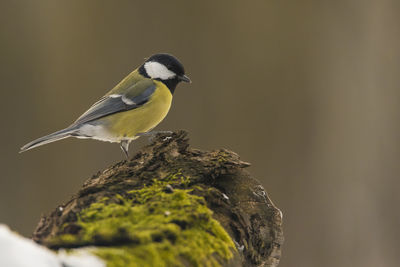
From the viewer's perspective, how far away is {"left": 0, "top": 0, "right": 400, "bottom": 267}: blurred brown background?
3.16m

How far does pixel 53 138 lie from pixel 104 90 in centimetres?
141

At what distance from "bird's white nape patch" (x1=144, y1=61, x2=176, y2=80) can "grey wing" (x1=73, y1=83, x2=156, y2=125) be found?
0.24ft

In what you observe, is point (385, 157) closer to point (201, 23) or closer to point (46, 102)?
point (201, 23)

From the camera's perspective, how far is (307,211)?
324cm

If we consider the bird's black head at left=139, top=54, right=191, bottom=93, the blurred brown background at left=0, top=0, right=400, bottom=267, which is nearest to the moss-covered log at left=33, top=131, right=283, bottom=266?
the bird's black head at left=139, top=54, right=191, bottom=93

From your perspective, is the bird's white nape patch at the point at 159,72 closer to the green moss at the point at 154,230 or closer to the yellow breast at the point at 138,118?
the yellow breast at the point at 138,118

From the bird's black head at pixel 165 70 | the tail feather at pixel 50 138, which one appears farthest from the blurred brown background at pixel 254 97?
the tail feather at pixel 50 138

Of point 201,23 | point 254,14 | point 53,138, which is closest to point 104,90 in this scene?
point 201,23

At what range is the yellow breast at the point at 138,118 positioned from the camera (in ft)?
6.62

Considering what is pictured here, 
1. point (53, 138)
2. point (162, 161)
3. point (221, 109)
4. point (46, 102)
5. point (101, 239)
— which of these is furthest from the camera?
point (46, 102)

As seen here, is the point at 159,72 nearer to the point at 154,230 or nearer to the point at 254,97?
the point at 254,97

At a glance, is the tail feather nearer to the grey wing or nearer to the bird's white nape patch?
the grey wing

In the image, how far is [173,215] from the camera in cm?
87

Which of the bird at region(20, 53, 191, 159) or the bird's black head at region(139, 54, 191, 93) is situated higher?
the bird's black head at region(139, 54, 191, 93)
